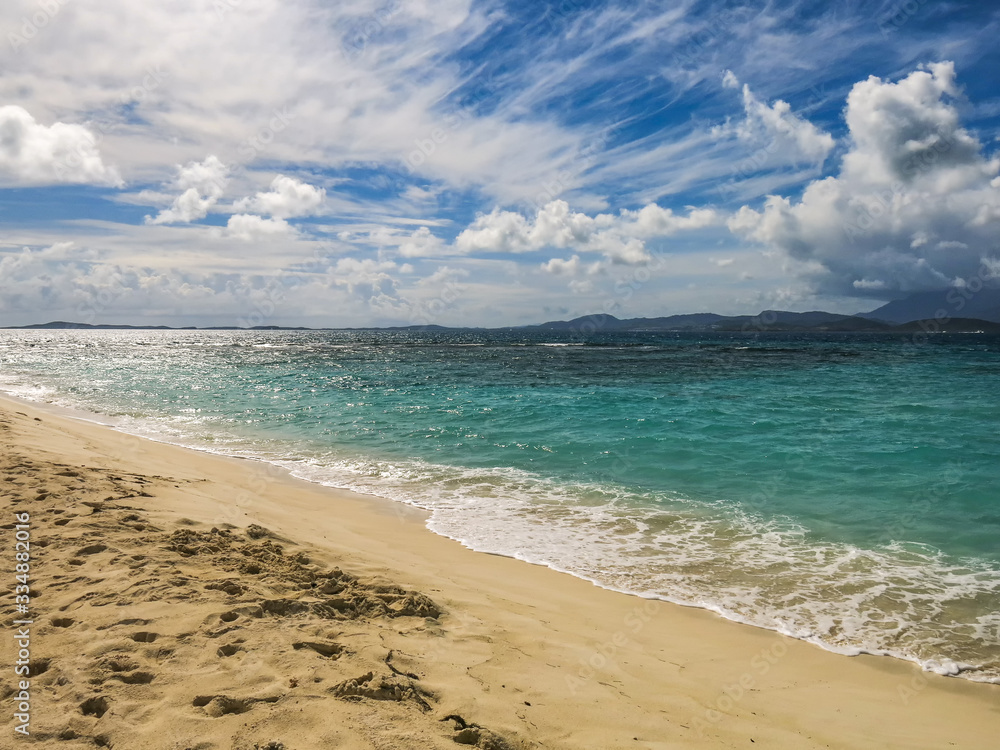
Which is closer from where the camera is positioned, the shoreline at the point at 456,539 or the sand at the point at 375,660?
the sand at the point at 375,660

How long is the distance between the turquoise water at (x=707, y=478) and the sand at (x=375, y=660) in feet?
3.28

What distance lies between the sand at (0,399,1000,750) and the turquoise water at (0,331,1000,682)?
3.28 ft

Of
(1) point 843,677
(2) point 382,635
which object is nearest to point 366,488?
(2) point 382,635

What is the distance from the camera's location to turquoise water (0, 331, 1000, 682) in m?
7.39

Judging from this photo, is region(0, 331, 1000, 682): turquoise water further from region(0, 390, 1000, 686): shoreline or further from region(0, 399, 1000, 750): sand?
region(0, 399, 1000, 750): sand

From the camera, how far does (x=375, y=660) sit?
4.54 m

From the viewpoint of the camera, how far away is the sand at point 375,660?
12.3ft

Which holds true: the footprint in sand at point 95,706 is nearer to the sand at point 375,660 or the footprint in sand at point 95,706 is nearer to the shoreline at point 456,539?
the sand at point 375,660

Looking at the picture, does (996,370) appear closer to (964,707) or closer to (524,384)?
(524,384)

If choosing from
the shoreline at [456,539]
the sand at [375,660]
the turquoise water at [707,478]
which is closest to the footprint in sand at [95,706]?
the sand at [375,660]

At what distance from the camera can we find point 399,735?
12.0 ft

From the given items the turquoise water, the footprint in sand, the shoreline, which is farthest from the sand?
the turquoise water

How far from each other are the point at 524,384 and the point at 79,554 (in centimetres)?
2814

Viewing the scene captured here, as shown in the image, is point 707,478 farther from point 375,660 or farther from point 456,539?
point 375,660
